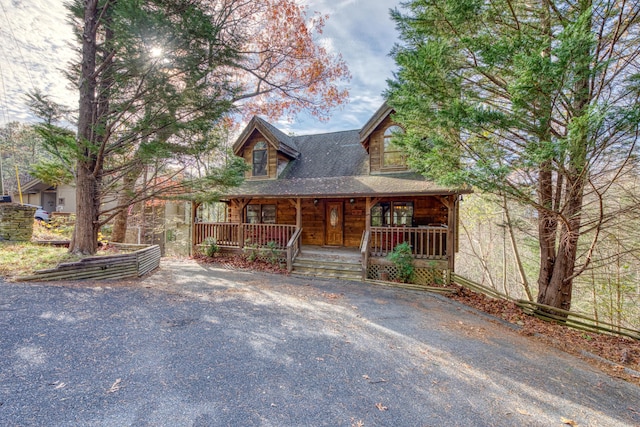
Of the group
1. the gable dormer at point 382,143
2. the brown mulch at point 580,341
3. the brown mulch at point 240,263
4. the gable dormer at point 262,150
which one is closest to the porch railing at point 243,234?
the brown mulch at point 240,263

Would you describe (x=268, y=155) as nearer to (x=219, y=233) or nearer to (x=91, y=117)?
(x=219, y=233)

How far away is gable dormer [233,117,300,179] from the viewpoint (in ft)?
40.8

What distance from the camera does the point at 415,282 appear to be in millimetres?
8984

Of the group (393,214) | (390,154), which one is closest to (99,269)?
(393,214)

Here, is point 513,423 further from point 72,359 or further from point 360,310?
point 72,359

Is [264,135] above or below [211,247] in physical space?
above

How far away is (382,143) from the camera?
36.0 ft

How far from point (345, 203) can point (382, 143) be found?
3.01m

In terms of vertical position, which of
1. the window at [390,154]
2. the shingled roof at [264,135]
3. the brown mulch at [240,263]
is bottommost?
the brown mulch at [240,263]

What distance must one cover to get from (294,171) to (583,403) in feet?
38.1

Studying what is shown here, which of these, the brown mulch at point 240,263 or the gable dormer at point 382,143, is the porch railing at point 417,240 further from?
the brown mulch at point 240,263

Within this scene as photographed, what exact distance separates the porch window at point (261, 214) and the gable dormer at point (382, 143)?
16.9 ft

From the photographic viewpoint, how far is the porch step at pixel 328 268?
9.06m

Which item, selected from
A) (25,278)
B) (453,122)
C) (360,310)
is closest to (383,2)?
(453,122)
